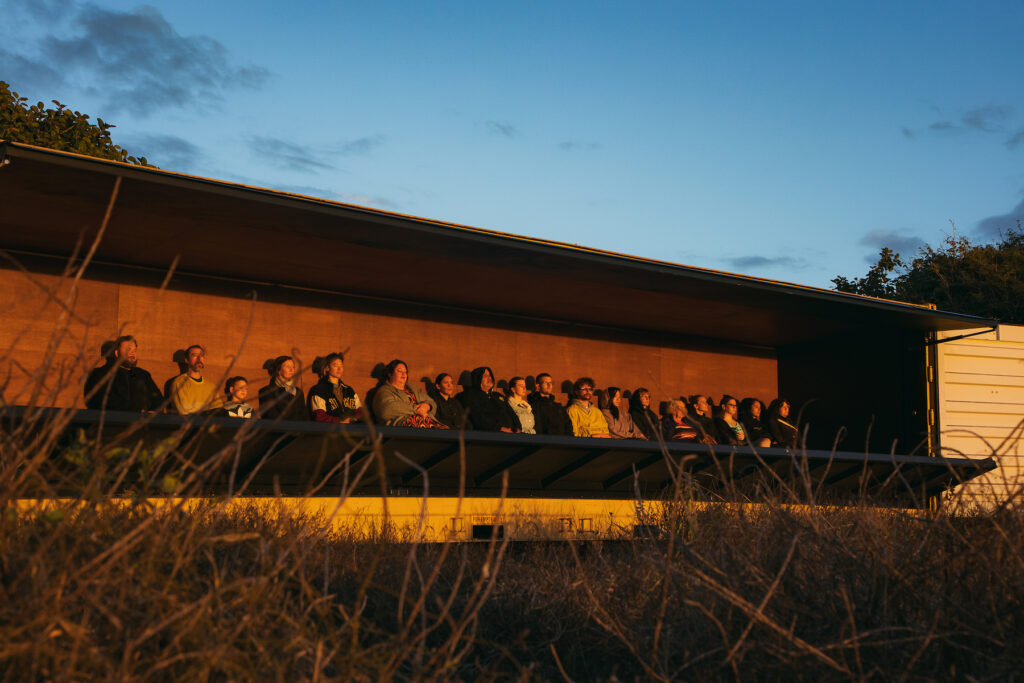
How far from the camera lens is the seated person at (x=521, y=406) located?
10.4 m

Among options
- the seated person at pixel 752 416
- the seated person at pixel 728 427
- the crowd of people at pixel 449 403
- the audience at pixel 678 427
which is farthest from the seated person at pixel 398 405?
the seated person at pixel 752 416

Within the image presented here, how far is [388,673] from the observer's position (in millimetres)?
2637

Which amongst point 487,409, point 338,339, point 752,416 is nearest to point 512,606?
point 487,409

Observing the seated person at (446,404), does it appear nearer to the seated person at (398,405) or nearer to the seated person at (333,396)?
the seated person at (398,405)

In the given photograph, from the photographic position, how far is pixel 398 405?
962 centimetres

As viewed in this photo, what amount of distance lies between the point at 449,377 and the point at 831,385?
5458 mm

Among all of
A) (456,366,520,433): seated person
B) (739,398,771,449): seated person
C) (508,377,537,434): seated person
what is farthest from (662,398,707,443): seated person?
(456,366,520,433): seated person

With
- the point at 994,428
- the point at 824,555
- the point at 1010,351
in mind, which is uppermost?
the point at 1010,351

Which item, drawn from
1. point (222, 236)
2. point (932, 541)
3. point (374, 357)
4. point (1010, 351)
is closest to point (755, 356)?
point (1010, 351)

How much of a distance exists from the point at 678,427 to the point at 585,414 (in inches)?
40.7

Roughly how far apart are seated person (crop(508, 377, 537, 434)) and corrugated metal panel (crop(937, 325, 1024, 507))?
4522 mm

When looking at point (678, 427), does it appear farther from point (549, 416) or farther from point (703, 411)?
point (703, 411)

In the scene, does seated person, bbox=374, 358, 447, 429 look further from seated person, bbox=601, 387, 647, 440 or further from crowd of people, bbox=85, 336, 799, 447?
seated person, bbox=601, 387, 647, 440

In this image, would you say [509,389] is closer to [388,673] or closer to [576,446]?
[576,446]
